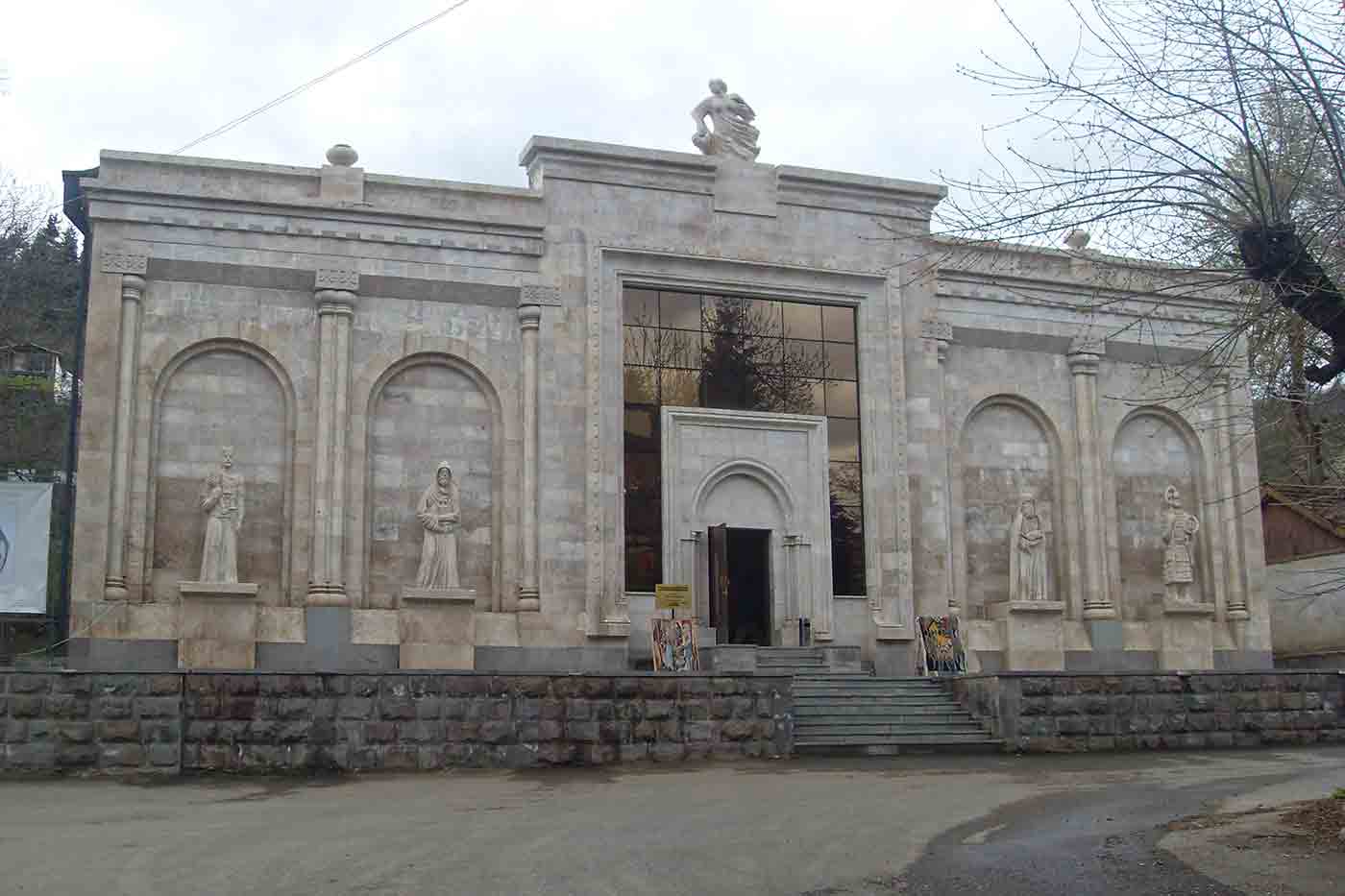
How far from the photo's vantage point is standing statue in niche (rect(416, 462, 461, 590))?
26.0 metres

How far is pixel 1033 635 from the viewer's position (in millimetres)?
29516

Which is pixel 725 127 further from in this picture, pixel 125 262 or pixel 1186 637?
pixel 1186 637

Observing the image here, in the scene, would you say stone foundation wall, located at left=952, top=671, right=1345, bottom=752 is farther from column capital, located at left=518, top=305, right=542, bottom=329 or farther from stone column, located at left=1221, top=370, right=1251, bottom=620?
column capital, located at left=518, top=305, right=542, bottom=329

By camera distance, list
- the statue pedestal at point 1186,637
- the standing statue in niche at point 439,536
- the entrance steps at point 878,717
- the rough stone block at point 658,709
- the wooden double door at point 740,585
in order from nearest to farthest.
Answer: the rough stone block at point 658,709 → the entrance steps at point 878,717 → the standing statue in niche at point 439,536 → the wooden double door at point 740,585 → the statue pedestal at point 1186,637

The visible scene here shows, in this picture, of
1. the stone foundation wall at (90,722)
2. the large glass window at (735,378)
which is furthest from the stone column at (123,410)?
the large glass window at (735,378)

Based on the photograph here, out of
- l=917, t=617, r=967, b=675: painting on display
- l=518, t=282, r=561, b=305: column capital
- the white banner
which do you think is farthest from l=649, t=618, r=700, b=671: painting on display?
the white banner

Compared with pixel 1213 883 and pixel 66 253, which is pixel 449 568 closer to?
pixel 1213 883

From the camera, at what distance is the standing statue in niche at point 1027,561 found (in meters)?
29.7

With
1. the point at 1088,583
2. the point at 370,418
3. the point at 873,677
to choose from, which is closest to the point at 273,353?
the point at 370,418

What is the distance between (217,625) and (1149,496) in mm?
19789

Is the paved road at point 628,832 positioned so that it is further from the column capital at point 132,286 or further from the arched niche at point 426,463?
the column capital at point 132,286

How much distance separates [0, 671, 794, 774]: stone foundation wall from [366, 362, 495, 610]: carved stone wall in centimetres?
714

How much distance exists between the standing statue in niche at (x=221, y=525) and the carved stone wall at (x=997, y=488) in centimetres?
1461

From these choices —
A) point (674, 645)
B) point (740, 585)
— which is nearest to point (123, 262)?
point (674, 645)
